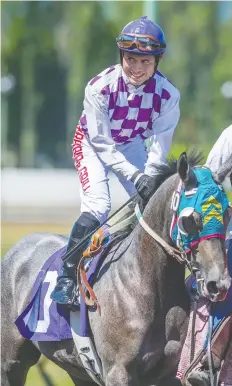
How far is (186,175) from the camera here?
5.43 m

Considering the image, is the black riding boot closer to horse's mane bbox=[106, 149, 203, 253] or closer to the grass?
horse's mane bbox=[106, 149, 203, 253]

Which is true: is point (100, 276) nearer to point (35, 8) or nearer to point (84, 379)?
point (84, 379)

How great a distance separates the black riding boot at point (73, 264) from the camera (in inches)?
→ 250

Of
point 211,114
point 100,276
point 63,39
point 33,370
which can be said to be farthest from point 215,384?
point 63,39

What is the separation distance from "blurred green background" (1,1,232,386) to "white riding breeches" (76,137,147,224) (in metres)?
49.0

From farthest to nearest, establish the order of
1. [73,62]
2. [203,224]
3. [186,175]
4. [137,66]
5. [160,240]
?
[73,62]
[137,66]
[160,240]
[186,175]
[203,224]

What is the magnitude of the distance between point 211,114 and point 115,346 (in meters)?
57.2

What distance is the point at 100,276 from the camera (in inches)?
245

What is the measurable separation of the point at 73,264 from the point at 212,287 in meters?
1.48

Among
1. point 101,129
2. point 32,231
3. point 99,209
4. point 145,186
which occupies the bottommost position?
point 32,231

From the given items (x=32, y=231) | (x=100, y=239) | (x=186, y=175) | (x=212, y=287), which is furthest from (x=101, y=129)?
(x=32, y=231)

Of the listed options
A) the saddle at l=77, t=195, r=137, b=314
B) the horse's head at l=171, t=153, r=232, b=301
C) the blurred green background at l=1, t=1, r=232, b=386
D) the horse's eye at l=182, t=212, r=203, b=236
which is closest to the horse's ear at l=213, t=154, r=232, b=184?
the horse's head at l=171, t=153, r=232, b=301

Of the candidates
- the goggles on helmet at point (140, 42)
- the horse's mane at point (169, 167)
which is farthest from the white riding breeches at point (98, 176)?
the goggles on helmet at point (140, 42)

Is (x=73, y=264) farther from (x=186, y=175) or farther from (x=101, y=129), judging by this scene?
(x=186, y=175)
